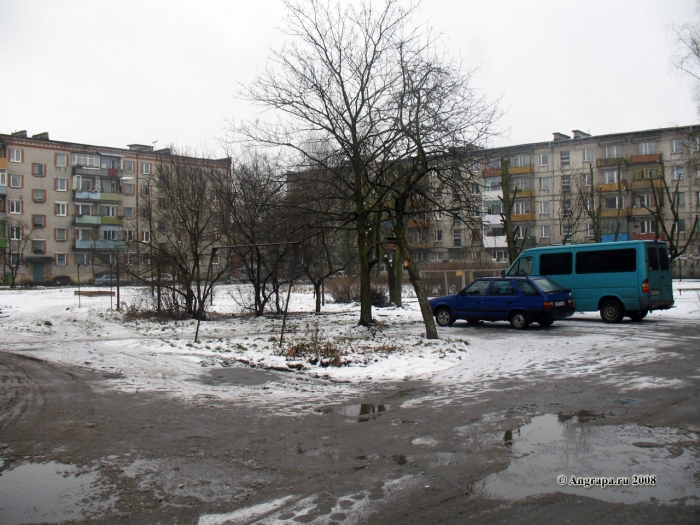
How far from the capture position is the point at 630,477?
5.05 meters

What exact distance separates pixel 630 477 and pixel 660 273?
1644 centimetres

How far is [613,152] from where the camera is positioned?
6331 cm

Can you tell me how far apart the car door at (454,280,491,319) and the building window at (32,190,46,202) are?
6460cm

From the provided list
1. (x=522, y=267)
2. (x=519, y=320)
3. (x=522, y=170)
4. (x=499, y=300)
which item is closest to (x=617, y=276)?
(x=522, y=267)

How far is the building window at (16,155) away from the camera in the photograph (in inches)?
2675

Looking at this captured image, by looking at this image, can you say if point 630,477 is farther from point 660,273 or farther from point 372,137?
point 660,273

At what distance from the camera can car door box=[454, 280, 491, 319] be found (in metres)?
18.9

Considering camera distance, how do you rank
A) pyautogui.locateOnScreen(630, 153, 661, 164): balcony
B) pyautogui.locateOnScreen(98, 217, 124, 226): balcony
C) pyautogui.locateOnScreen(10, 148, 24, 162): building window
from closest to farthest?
pyautogui.locateOnScreen(630, 153, 661, 164): balcony → pyautogui.locateOnScreen(10, 148, 24, 162): building window → pyautogui.locateOnScreen(98, 217, 124, 226): balcony

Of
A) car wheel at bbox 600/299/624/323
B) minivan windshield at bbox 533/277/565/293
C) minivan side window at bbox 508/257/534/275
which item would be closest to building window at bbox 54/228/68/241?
minivan side window at bbox 508/257/534/275

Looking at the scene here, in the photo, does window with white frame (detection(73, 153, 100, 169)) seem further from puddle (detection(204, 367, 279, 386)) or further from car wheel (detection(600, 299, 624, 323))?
puddle (detection(204, 367, 279, 386))

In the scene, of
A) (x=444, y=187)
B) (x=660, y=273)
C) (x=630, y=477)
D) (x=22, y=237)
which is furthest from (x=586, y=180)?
(x=630, y=477)

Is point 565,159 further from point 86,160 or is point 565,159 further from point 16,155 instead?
point 16,155

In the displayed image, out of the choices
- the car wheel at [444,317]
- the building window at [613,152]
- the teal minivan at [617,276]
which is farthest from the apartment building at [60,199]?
the teal minivan at [617,276]

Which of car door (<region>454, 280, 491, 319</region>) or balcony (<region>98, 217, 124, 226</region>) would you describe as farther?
balcony (<region>98, 217, 124, 226</region>)
